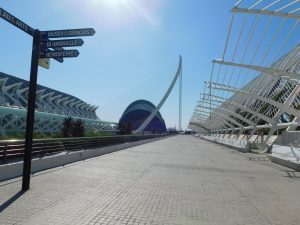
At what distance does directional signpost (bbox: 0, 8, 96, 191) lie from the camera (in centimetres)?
746

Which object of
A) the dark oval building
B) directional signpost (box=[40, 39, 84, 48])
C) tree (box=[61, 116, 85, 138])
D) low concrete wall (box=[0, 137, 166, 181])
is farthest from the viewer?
the dark oval building

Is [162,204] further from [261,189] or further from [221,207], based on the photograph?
[261,189]

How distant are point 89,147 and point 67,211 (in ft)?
43.7

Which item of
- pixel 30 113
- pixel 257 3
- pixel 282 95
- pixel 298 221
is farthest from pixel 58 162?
pixel 282 95

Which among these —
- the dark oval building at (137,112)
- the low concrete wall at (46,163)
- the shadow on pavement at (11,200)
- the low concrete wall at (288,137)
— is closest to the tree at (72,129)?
the low concrete wall at (46,163)

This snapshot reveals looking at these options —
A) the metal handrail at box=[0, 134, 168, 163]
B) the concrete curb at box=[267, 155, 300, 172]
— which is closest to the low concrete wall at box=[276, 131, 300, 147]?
the concrete curb at box=[267, 155, 300, 172]

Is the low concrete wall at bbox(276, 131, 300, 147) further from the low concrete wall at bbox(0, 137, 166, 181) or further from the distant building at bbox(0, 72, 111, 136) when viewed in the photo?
the distant building at bbox(0, 72, 111, 136)

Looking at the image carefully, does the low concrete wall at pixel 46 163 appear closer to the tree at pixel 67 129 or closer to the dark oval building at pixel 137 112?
the tree at pixel 67 129

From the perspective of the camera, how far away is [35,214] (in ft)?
18.1

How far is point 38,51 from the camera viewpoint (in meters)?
7.80

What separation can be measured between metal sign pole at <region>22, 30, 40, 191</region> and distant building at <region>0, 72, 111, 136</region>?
31525mm

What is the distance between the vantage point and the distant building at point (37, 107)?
51.0m

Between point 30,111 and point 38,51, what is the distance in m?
1.41

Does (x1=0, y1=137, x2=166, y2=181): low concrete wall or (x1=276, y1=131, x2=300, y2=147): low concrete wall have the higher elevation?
(x1=276, y1=131, x2=300, y2=147): low concrete wall
